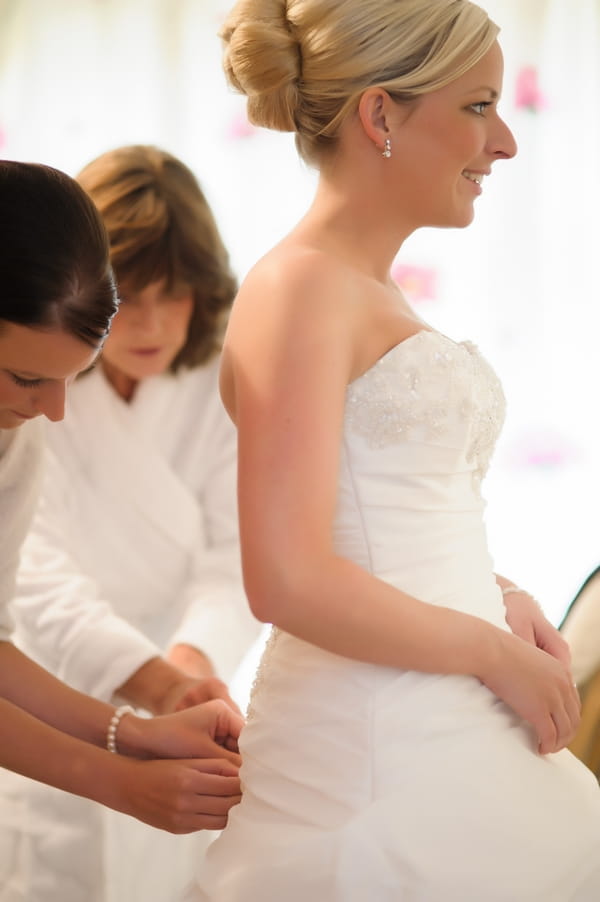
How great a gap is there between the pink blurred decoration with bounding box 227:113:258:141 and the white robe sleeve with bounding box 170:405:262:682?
3.05ft

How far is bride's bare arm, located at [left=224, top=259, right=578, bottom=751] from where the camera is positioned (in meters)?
0.95

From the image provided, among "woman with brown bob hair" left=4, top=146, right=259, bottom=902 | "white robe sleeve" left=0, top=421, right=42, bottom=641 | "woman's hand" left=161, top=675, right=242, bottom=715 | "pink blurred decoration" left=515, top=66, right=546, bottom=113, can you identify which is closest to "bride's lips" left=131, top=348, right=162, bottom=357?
"woman with brown bob hair" left=4, top=146, right=259, bottom=902

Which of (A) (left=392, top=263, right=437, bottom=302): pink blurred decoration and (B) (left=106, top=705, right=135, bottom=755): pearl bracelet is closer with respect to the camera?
(B) (left=106, top=705, right=135, bottom=755): pearl bracelet

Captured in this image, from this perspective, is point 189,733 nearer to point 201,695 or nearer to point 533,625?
point 201,695

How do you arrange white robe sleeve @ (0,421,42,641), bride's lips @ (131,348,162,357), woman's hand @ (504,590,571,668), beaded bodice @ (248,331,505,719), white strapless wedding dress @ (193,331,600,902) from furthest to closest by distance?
bride's lips @ (131,348,162,357) → white robe sleeve @ (0,421,42,641) → woman's hand @ (504,590,571,668) → beaded bodice @ (248,331,505,719) → white strapless wedding dress @ (193,331,600,902)

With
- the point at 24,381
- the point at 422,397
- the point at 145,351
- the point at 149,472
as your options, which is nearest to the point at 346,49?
the point at 422,397

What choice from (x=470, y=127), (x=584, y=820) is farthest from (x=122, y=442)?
(x=584, y=820)

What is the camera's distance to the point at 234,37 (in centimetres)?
114

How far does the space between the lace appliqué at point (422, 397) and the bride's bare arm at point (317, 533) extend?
37mm

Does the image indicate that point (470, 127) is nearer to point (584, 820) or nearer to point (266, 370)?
point (266, 370)

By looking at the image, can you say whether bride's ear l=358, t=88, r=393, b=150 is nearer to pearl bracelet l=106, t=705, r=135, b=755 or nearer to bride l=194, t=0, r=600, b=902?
bride l=194, t=0, r=600, b=902

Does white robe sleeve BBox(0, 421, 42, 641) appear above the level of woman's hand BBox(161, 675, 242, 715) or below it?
above

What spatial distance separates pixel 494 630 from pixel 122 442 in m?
1.00

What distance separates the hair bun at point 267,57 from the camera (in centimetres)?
112
